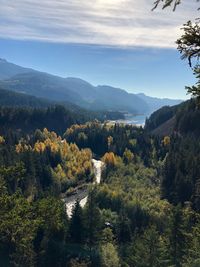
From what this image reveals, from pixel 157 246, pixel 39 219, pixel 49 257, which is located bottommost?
pixel 49 257

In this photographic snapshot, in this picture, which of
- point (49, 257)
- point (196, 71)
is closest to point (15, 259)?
point (49, 257)

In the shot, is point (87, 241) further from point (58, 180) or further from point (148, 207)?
point (58, 180)

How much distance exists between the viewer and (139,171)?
183625 mm

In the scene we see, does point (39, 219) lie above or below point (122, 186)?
above

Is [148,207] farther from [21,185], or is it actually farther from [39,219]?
[39,219]

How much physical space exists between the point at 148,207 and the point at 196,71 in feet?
375

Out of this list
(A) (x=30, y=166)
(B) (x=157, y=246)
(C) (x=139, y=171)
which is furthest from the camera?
(C) (x=139, y=171)

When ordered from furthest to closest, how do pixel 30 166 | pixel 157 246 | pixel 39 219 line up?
pixel 30 166
pixel 157 246
pixel 39 219

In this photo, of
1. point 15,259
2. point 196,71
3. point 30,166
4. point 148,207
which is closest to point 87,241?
point 15,259

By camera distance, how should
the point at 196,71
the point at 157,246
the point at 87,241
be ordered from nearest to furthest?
the point at 196,71, the point at 157,246, the point at 87,241

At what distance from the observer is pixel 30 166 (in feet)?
545

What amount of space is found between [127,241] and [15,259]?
97.8 ft

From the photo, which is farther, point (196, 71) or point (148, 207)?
point (148, 207)

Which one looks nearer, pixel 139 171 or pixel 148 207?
pixel 148 207
